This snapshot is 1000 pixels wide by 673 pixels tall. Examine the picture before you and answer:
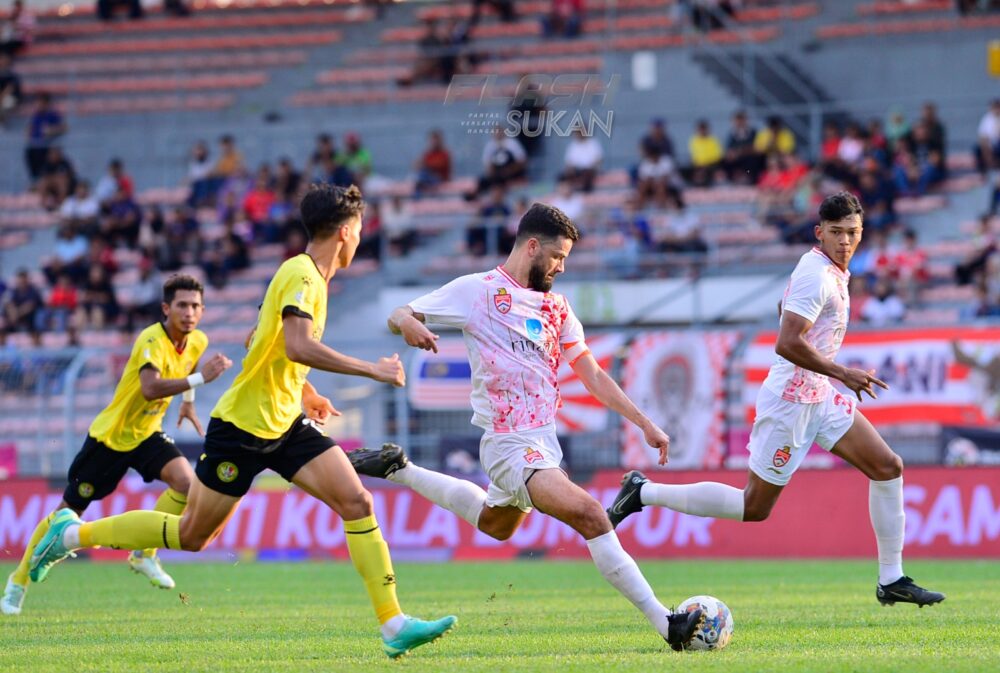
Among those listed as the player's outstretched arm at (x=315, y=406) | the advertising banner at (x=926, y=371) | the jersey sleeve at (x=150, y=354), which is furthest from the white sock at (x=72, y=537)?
the advertising banner at (x=926, y=371)

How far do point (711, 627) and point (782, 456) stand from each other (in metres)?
2.54

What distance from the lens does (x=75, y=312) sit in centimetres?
2622

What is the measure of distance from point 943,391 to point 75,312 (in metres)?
14.5

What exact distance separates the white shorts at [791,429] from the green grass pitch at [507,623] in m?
1.00

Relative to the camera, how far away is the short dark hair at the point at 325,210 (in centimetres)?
832

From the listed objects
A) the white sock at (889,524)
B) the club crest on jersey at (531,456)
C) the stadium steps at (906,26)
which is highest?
the stadium steps at (906,26)

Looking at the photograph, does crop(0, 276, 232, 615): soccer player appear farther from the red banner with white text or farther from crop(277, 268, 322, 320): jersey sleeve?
the red banner with white text

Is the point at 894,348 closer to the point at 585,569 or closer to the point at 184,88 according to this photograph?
the point at 585,569

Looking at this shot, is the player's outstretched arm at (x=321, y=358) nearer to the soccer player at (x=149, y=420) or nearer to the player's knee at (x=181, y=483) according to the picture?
the soccer player at (x=149, y=420)

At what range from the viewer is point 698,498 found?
10828 millimetres

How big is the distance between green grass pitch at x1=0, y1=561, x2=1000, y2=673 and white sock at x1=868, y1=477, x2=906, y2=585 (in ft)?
1.04

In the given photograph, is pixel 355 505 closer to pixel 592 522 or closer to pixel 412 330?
pixel 412 330

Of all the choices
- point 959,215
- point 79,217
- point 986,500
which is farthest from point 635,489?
point 79,217

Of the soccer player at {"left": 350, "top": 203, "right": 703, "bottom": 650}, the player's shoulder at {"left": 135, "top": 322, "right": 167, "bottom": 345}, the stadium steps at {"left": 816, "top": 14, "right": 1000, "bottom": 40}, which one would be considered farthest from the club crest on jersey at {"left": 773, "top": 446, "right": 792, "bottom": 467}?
the stadium steps at {"left": 816, "top": 14, "right": 1000, "bottom": 40}
